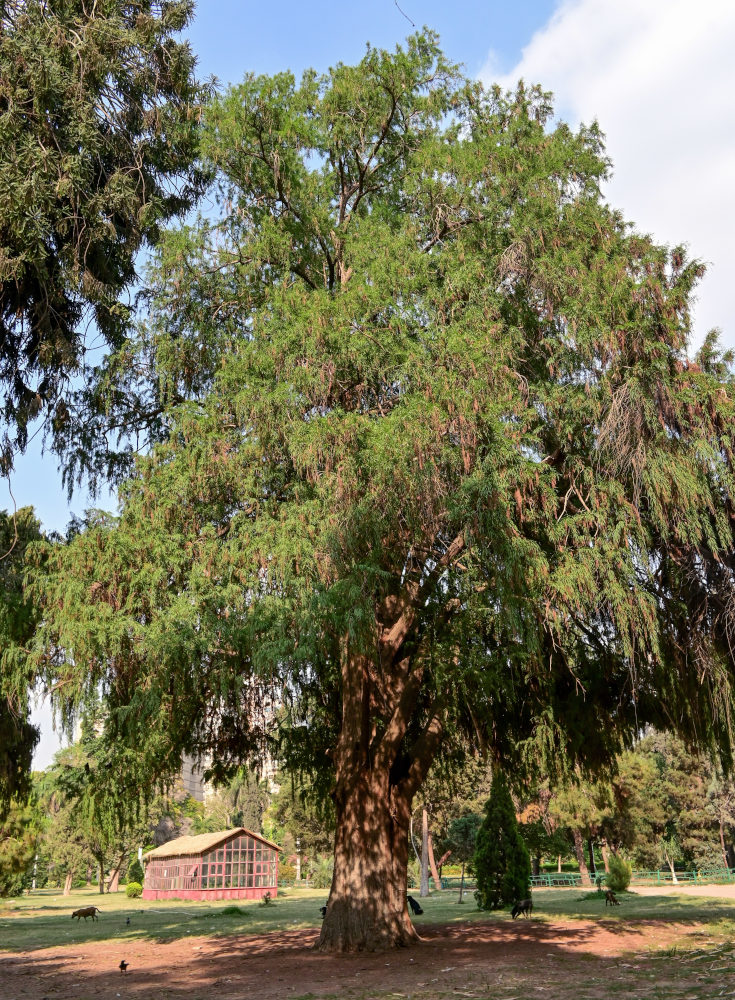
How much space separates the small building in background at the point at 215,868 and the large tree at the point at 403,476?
29511 millimetres

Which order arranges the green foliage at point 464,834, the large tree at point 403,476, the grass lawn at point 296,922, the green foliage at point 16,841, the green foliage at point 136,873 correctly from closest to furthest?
the large tree at point 403,476 < the grass lawn at point 296,922 < the green foliage at point 16,841 < the green foliage at point 464,834 < the green foliage at point 136,873

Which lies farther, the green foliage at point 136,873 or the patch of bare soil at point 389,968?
the green foliage at point 136,873

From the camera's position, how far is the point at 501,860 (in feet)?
66.9

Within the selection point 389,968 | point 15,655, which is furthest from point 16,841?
point 389,968

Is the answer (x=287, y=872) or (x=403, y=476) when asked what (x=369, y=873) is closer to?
(x=403, y=476)

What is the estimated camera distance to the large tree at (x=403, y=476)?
8.95 meters

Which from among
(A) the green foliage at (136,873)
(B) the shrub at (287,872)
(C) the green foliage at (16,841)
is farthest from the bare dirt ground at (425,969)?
(B) the shrub at (287,872)

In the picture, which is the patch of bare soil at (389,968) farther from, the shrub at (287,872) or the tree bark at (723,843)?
the shrub at (287,872)

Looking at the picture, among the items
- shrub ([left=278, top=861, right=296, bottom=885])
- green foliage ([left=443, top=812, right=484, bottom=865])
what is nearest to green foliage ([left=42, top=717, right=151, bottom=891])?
green foliage ([left=443, top=812, right=484, bottom=865])

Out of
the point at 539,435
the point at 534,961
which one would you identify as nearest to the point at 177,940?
the point at 534,961

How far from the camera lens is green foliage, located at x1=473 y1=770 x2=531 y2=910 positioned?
65.9ft

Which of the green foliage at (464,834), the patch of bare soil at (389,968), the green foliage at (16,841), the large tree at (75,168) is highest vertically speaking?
the large tree at (75,168)

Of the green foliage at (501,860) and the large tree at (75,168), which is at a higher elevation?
the large tree at (75,168)

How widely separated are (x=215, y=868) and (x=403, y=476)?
36.4m
